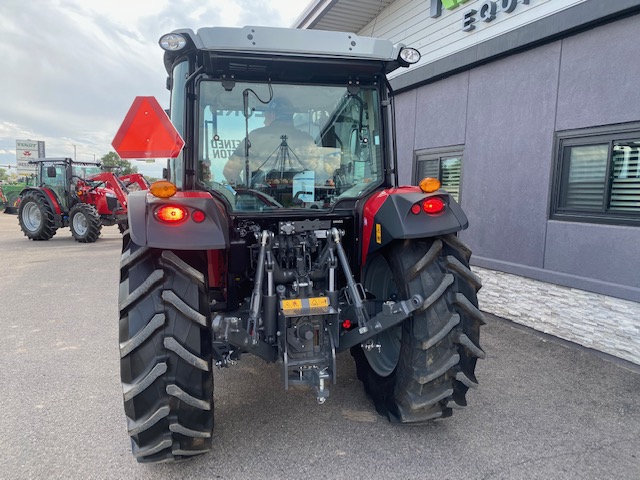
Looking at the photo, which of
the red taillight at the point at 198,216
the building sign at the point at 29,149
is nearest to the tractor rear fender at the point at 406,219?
the red taillight at the point at 198,216

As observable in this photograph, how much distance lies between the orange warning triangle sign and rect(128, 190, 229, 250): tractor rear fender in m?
0.42

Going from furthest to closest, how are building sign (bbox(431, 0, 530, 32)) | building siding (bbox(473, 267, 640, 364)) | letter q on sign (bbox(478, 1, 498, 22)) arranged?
letter q on sign (bbox(478, 1, 498, 22)), building sign (bbox(431, 0, 530, 32)), building siding (bbox(473, 267, 640, 364))

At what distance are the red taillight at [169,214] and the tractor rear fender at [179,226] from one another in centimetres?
1

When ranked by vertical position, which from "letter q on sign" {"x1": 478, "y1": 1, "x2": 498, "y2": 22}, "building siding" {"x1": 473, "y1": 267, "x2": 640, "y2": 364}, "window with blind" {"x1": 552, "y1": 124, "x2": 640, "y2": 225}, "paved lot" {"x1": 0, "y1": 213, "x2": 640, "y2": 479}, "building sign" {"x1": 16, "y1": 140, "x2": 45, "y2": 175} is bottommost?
"paved lot" {"x1": 0, "y1": 213, "x2": 640, "y2": 479}

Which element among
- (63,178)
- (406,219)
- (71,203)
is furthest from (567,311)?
(63,178)

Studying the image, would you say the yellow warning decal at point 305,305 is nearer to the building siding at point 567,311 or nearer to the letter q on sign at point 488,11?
the building siding at point 567,311

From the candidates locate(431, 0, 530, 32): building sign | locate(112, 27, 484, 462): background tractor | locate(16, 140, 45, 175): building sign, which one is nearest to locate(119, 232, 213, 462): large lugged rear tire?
locate(112, 27, 484, 462): background tractor

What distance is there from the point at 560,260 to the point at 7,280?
862 cm

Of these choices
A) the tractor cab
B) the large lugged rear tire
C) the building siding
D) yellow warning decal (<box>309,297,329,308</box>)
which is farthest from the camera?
the tractor cab

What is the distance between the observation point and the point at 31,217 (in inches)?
524

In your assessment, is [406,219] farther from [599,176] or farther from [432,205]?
[599,176]

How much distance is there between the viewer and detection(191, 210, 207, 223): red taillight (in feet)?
7.89

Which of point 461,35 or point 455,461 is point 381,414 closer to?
point 455,461

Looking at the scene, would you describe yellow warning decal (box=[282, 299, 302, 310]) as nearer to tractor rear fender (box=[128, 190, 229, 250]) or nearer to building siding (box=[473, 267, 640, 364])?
tractor rear fender (box=[128, 190, 229, 250])
